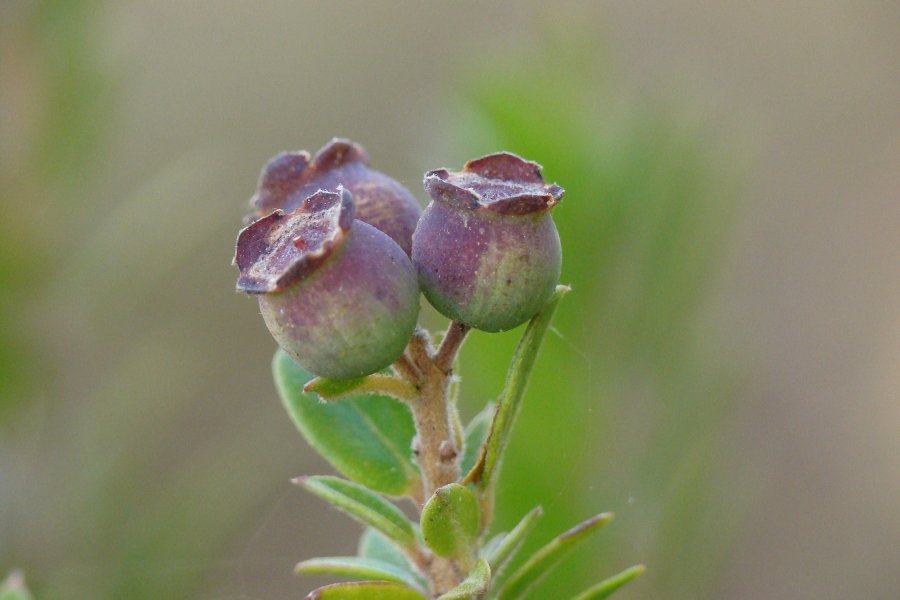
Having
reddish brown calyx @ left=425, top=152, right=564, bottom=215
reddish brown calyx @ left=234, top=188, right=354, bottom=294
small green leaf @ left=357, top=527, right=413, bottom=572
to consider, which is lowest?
small green leaf @ left=357, top=527, right=413, bottom=572

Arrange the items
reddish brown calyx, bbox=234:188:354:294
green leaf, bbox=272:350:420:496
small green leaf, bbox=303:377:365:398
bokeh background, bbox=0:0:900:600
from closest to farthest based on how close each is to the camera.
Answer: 1. reddish brown calyx, bbox=234:188:354:294
2. small green leaf, bbox=303:377:365:398
3. green leaf, bbox=272:350:420:496
4. bokeh background, bbox=0:0:900:600

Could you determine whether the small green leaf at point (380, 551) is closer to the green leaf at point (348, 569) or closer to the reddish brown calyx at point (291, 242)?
the green leaf at point (348, 569)

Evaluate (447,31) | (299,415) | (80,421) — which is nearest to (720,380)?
(299,415)

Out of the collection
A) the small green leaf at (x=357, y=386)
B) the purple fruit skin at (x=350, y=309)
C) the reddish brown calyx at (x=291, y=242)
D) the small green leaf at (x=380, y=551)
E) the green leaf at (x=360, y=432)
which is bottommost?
the small green leaf at (x=380, y=551)

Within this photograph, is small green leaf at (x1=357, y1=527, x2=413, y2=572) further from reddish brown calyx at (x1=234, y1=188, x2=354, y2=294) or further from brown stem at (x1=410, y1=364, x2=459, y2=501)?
reddish brown calyx at (x1=234, y1=188, x2=354, y2=294)

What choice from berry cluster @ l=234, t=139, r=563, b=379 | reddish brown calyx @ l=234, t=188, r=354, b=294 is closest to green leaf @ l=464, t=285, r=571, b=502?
berry cluster @ l=234, t=139, r=563, b=379

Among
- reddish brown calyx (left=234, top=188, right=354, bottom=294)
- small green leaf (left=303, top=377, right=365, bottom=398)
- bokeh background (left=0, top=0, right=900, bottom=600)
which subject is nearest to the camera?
reddish brown calyx (left=234, top=188, right=354, bottom=294)

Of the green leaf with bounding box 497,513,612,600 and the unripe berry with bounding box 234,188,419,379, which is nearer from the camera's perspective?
the unripe berry with bounding box 234,188,419,379

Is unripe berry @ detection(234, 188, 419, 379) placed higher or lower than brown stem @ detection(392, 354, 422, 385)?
higher

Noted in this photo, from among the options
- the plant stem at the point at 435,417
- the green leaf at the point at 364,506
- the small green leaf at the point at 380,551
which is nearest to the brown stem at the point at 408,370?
the plant stem at the point at 435,417
